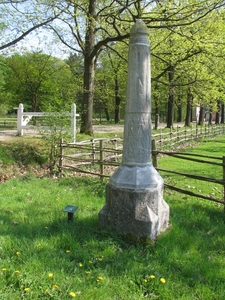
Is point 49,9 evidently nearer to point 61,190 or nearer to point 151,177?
point 61,190

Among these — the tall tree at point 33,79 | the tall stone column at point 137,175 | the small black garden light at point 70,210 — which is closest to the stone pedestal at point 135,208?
the tall stone column at point 137,175

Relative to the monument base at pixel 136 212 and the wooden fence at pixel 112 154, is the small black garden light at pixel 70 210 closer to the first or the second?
the monument base at pixel 136 212

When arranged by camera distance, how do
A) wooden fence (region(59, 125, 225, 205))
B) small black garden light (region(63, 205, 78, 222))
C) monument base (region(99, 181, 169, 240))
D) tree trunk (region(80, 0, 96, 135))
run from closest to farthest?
monument base (region(99, 181, 169, 240)), small black garden light (region(63, 205, 78, 222)), wooden fence (region(59, 125, 225, 205)), tree trunk (region(80, 0, 96, 135))

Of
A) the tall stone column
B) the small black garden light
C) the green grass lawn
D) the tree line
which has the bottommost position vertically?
the green grass lawn

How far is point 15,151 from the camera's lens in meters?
9.39

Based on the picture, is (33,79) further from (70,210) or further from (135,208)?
(135,208)

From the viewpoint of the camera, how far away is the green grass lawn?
9.47 feet

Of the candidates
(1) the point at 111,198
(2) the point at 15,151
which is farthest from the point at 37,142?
(1) the point at 111,198

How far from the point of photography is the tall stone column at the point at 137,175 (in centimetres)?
394

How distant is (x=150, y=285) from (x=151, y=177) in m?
1.48

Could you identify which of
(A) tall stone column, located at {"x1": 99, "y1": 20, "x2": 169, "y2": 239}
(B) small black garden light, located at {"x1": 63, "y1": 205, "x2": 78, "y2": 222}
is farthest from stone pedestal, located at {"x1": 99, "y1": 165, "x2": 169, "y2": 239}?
(B) small black garden light, located at {"x1": 63, "y1": 205, "x2": 78, "y2": 222}

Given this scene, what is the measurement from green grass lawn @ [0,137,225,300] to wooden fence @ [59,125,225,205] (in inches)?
43.1

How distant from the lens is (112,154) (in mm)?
12008

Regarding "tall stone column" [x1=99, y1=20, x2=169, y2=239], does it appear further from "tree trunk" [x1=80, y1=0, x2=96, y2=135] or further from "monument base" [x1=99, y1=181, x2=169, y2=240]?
"tree trunk" [x1=80, y1=0, x2=96, y2=135]
